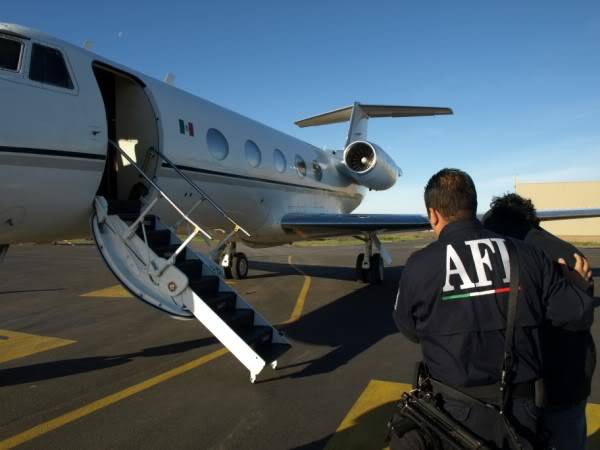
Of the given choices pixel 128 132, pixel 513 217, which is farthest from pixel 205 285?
pixel 513 217

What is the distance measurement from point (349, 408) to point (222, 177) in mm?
4948

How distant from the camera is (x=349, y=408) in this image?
407cm

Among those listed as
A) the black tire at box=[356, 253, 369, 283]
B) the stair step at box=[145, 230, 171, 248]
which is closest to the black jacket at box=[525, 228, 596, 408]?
the stair step at box=[145, 230, 171, 248]

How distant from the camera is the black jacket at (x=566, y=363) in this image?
2090 millimetres

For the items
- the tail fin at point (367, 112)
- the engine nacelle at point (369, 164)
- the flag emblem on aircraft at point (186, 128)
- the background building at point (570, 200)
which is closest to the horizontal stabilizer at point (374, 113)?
the tail fin at point (367, 112)

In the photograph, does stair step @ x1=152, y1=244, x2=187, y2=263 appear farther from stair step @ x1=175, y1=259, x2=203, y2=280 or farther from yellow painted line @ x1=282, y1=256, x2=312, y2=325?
yellow painted line @ x1=282, y1=256, x2=312, y2=325

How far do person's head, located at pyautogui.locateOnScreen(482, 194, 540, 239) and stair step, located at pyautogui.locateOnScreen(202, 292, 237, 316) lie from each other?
3302 millimetres

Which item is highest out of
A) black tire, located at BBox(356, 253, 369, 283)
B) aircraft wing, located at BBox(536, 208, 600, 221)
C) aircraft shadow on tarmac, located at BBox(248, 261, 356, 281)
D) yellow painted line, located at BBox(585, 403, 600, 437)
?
aircraft wing, located at BBox(536, 208, 600, 221)

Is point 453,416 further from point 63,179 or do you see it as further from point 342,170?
point 342,170

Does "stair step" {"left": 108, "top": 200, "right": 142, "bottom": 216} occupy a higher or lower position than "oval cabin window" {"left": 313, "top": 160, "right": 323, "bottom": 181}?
lower

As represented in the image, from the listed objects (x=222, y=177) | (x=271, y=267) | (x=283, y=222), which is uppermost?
(x=222, y=177)

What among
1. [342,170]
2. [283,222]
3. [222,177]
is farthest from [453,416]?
[342,170]

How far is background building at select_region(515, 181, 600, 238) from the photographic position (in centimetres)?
4741

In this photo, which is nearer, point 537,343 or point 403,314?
point 537,343
